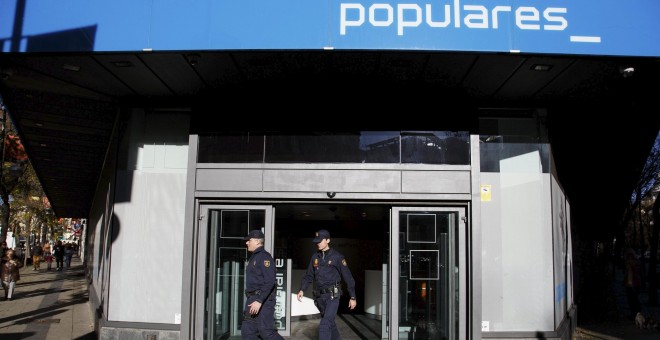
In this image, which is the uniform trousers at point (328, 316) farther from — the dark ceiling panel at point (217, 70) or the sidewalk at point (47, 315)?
the sidewalk at point (47, 315)

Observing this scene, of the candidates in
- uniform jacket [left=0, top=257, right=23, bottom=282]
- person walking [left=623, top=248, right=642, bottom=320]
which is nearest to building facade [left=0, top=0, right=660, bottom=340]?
person walking [left=623, top=248, right=642, bottom=320]

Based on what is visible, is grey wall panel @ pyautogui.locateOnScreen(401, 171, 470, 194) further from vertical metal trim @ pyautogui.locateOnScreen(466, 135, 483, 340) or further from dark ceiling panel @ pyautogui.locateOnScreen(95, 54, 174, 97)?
dark ceiling panel @ pyautogui.locateOnScreen(95, 54, 174, 97)

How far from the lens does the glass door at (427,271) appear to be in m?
8.52

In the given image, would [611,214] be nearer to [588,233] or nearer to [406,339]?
[588,233]

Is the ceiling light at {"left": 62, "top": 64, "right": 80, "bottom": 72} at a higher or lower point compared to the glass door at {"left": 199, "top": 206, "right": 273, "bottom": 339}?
higher

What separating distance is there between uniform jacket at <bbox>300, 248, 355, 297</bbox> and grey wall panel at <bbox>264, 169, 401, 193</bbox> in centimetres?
106

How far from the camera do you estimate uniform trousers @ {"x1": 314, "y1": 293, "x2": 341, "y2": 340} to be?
749 cm

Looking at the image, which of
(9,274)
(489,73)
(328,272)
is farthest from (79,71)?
(9,274)

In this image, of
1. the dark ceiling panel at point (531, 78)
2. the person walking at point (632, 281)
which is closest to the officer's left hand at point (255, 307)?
the dark ceiling panel at point (531, 78)

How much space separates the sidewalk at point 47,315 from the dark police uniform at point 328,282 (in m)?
4.79

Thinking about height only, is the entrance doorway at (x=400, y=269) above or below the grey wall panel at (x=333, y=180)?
below

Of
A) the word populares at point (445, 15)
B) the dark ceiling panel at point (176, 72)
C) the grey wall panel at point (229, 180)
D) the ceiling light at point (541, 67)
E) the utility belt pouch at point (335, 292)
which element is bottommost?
the utility belt pouch at point (335, 292)

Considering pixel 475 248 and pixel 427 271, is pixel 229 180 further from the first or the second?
pixel 475 248

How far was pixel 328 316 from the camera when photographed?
25.1ft
